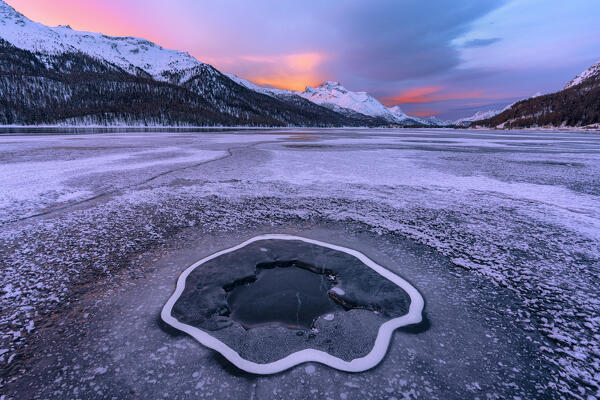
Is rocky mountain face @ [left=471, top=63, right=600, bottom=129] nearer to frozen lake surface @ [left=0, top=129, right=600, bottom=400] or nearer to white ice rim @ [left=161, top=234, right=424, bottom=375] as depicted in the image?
frozen lake surface @ [left=0, top=129, right=600, bottom=400]

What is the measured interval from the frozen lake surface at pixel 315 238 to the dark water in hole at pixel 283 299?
678 mm

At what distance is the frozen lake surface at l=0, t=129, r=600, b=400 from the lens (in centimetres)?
233

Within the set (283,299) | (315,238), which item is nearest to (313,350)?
(283,299)

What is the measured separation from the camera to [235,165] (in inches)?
517

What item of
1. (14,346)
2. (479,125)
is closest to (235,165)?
(14,346)

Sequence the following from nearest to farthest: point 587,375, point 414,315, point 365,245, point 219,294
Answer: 1. point 587,375
2. point 414,315
3. point 219,294
4. point 365,245

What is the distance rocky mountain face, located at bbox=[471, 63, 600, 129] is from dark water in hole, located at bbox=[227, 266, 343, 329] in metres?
136

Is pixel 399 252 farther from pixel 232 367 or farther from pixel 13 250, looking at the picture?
pixel 13 250

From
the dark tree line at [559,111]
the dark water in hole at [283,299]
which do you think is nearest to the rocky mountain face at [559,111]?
the dark tree line at [559,111]

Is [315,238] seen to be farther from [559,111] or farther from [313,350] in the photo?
[559,111]

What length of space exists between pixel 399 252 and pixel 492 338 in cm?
197

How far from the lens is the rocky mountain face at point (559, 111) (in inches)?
3907

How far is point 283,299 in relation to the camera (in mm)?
3518

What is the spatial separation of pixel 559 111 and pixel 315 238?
150722 mm
